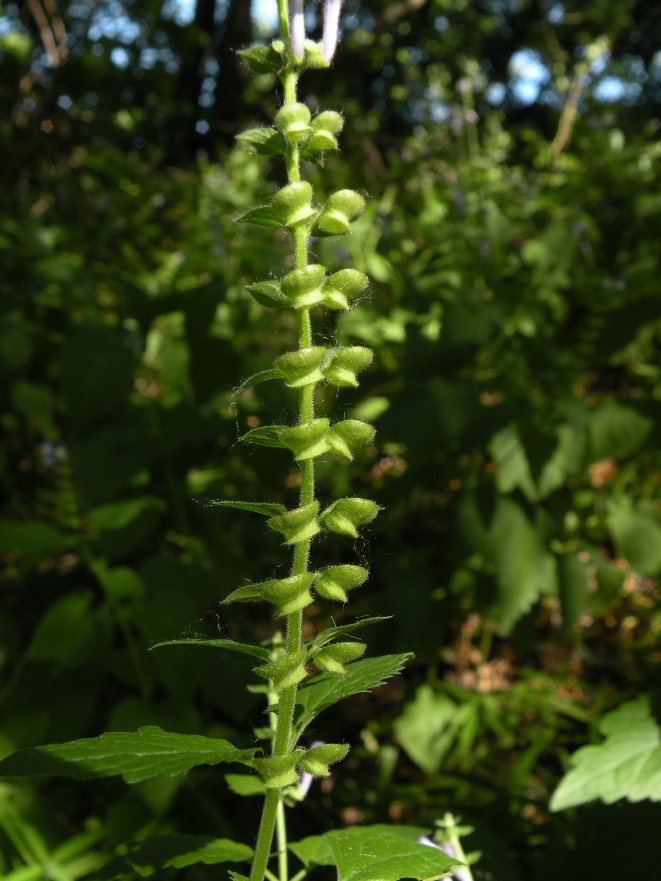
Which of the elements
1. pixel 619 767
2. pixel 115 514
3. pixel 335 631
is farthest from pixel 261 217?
pixel 115 514

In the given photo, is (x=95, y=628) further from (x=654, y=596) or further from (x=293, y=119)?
(x=654, y=596)

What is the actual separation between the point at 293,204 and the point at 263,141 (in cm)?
6

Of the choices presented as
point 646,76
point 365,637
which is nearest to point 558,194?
point 365,637

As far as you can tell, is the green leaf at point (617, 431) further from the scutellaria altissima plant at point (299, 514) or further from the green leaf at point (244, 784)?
the scutellaria altissima plant at point (299, 514)

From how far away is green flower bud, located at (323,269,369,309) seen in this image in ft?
1.54

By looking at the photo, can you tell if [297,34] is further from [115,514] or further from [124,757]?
[115,514]

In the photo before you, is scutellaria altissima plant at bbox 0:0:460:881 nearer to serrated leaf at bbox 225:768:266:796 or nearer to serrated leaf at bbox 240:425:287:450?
serrated leaf at bbox 240:425:287:450

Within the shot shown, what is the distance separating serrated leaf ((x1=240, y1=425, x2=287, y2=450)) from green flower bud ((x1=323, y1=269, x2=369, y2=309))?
3.1 inches

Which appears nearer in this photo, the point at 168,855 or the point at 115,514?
the point at 168,855

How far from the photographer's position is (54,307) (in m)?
2.31

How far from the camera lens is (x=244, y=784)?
2.38 ft

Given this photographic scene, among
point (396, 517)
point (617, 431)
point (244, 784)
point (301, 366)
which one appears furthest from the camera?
point (396, 517)

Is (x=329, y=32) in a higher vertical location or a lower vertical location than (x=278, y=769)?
higher

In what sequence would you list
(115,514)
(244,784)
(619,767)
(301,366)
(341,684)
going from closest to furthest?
(301,366) < (341,684) < (244,784) < (619,767) < (115,514)
